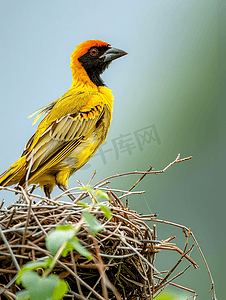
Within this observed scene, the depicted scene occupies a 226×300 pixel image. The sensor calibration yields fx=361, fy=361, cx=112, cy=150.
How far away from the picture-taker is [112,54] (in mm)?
1965

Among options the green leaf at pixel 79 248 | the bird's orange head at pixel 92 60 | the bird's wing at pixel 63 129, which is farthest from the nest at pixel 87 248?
the bird's orange head at pixel 92 60

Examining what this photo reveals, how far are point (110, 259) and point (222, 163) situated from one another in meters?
3.07

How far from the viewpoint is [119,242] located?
0.94 meters

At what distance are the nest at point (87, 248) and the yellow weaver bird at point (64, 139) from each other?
1.71 feet

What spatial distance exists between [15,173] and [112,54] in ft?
2.83

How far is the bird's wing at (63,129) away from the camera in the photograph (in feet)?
5.00

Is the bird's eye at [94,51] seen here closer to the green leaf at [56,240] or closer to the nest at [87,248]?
the nest at [87,248]

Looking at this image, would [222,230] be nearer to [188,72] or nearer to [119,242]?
[188,72]

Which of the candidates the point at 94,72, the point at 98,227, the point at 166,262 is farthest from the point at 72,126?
the point at 166,262

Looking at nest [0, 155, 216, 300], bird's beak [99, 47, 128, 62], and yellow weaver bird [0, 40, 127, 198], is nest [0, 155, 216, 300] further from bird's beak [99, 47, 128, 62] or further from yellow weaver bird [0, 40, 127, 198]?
bird's beak [99, 47, 128, 62]

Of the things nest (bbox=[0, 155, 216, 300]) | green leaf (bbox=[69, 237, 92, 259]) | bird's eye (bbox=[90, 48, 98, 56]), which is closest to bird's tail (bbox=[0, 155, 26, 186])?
nest (bbox=[0, 155, 216, 300])

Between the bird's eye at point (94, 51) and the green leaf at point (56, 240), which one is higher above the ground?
the bird's eye at point (94, 51)

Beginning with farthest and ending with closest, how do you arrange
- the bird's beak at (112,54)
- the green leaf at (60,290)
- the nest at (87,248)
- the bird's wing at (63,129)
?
the bird's beak at (112,54)
the bird's wing at (63,129)
the nest at (87,248)
the green leaf at (60,290)

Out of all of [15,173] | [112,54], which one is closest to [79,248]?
[15,173]
